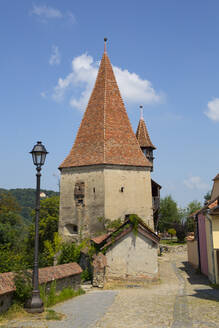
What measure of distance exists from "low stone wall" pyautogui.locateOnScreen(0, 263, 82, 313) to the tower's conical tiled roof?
336 inches

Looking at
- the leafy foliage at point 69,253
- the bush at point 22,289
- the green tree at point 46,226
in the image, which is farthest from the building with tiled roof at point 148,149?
the bush at point 22,289

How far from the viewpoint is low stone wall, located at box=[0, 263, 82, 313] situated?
8.27 m

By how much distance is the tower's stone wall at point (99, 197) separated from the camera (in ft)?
63.5

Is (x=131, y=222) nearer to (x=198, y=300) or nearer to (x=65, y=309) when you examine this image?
(x=198, y=300)

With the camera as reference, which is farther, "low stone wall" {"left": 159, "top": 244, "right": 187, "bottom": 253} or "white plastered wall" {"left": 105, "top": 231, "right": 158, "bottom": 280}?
"low stone wall" {"left": 159, "top": 244, "right": 187, "bottom": 253}

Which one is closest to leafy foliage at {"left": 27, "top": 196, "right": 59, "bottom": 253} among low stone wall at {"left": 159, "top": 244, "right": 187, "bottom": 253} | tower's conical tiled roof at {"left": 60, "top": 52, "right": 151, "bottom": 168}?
low stone wall at {"left": 159, "top": 244, "right": 187, "bottom": 253}

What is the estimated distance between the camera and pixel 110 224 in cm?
1884

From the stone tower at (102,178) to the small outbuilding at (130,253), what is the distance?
3459mm

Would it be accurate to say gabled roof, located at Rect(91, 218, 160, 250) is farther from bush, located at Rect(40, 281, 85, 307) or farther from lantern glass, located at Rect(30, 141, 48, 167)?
lantern glass, located at Rect(30, 141, 48, 167)

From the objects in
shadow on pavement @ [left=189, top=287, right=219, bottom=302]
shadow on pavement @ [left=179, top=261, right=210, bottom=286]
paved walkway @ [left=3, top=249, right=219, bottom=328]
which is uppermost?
paved walkway @ [left=3, top=249, right=219, bottom=328]

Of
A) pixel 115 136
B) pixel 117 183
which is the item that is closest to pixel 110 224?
pixel 117 183

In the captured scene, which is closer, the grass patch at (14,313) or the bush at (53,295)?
the grass patch at (14,313)

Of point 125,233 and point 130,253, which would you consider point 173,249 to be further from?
point 125,233

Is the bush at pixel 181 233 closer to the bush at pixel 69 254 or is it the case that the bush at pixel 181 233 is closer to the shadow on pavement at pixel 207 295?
the bush at pixel 69 254
